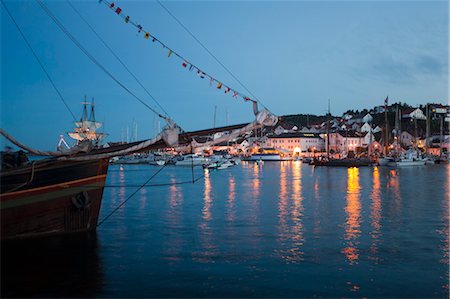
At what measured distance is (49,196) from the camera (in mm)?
14406

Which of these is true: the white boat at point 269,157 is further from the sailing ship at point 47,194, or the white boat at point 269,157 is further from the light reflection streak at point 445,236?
the sailing ship at point 47,194

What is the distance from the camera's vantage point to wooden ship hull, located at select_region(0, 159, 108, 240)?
45.3 ft

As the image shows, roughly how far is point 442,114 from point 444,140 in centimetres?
3456

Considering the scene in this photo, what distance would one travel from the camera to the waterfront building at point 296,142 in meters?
139

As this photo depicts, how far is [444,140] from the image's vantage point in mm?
124875

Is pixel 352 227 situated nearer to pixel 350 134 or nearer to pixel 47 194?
pixel 47 194

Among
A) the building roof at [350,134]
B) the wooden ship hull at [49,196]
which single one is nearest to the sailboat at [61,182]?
the wooden ship hull at [49,196]

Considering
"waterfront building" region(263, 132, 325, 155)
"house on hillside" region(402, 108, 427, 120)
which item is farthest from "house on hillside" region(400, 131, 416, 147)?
"waterfront building" region(263, 132, 325, 155)

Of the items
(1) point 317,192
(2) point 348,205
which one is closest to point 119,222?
(2) point 348,205

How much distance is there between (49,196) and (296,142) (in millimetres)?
128516

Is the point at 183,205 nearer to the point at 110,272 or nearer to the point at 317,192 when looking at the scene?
the point at 317,192

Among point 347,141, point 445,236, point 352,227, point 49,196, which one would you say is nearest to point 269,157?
point 347,141

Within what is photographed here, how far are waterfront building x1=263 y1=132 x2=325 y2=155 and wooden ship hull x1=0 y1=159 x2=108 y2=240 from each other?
124690mm

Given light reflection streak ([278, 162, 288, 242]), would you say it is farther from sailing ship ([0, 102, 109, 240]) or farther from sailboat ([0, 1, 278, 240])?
sailing ship ([0, 102, 109, 240])
